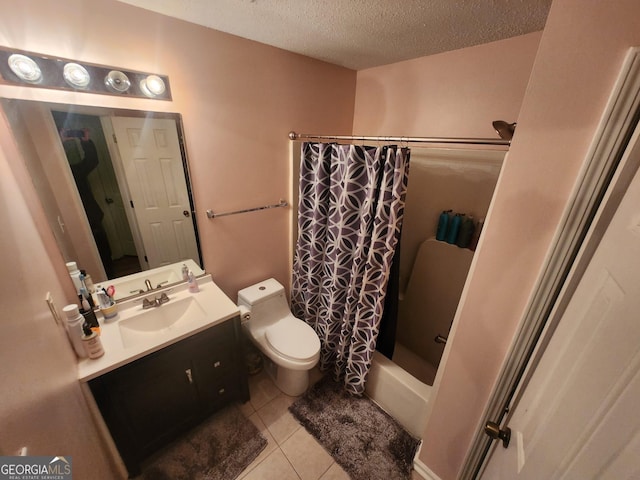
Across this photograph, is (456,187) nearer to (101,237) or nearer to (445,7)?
(445,7)

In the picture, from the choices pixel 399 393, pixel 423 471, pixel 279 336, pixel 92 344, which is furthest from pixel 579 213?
pixel 92 344

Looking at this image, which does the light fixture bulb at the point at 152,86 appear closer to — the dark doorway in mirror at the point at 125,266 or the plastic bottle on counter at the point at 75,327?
the dark doorway in mirror at the point at 125,266

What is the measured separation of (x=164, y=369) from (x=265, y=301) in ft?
2.38

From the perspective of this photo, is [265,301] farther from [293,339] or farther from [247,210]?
[247,210]

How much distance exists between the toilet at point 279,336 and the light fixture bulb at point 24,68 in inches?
56.9

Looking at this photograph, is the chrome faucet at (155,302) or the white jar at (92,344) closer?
the white jar at (92,344)

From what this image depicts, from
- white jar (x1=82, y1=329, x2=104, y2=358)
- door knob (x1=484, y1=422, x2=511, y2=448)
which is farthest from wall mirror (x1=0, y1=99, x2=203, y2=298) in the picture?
door knob (x1=484, y1=422, x2=511, y2=448)

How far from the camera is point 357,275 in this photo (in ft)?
5.01

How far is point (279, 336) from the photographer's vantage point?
172 cm

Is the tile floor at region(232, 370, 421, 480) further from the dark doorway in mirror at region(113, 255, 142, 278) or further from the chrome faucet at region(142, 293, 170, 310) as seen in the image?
the dark doorway in mirror at region(113, 255, 142, 278)

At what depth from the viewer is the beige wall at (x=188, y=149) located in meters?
0.66

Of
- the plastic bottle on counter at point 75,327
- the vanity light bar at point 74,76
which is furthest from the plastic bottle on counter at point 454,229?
the plastic bottle on counter at point 75,327

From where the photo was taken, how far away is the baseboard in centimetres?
133

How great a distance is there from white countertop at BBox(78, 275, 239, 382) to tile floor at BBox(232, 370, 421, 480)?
791 mm
